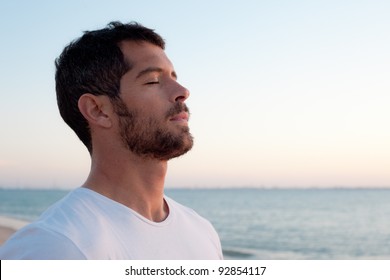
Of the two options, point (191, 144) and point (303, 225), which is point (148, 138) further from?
point (303, 225)

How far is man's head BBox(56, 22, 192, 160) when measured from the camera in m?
2.22

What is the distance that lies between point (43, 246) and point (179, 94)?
804 millimetres

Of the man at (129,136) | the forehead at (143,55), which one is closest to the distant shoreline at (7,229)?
the man at (129,136)

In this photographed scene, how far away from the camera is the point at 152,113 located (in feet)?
7.29

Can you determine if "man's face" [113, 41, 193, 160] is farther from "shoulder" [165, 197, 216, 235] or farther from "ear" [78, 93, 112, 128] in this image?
"shoulder" [165, 197, 216, 235]

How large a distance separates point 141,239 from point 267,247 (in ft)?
82.7

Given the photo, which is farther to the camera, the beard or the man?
the beard

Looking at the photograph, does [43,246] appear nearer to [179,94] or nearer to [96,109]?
[96,109]

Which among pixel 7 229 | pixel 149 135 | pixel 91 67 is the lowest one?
pixel 149 135

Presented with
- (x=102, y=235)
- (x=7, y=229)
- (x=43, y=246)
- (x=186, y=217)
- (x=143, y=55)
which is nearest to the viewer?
(x=43, y=246)

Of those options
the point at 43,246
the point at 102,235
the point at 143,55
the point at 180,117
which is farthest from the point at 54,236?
the point at 143,55

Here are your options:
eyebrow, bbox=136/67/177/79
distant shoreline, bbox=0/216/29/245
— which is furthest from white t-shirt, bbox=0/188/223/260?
distant shoreline, bbox=0/216/29/245

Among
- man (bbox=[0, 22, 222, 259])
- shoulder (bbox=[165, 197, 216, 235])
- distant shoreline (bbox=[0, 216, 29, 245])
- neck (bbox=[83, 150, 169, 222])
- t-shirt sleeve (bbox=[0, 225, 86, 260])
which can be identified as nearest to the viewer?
t-shirt sleeve (bbox=[0, 225, 86, 260])
